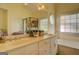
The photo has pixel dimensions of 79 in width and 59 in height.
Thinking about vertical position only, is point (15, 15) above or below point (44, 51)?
above

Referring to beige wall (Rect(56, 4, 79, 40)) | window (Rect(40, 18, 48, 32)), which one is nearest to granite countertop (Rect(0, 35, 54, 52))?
window (Rect(40, 18, 48, 32))

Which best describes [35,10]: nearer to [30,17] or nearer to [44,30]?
[30,17]

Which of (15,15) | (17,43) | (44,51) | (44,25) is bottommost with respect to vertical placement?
(44,51)

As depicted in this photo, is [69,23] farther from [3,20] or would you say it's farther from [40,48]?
[3,20]

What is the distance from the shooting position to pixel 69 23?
1.47 meters

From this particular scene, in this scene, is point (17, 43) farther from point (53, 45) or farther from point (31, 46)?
point (53, 45)

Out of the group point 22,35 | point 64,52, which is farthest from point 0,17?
point 64,52

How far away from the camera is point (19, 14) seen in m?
1.43

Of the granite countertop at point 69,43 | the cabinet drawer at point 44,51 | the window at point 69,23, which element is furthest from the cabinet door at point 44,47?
the window at point 69,23

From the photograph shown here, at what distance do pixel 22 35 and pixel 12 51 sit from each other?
0.70ft

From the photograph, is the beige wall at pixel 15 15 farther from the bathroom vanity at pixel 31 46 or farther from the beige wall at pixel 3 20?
the bathroom vanity at pixel 31 46

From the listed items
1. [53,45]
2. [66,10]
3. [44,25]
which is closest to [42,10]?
[44,25]

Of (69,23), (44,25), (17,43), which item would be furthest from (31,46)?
(69,23)

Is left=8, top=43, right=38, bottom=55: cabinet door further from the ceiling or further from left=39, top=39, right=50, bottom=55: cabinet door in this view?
the ceiling
